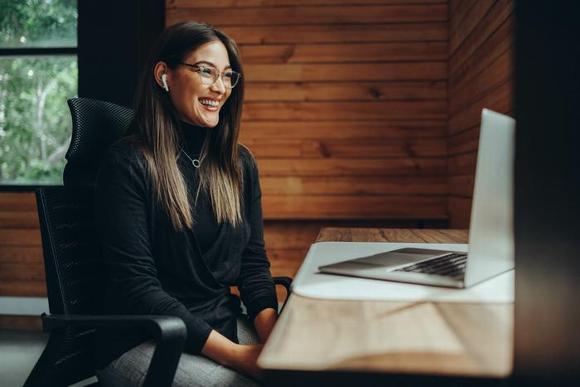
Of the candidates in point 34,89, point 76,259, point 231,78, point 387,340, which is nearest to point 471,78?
point 231,78

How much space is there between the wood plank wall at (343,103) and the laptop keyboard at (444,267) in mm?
2010

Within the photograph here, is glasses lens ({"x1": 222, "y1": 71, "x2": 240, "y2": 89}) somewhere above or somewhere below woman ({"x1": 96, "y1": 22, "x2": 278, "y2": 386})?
above

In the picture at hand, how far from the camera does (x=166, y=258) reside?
141cm

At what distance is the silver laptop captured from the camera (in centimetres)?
85

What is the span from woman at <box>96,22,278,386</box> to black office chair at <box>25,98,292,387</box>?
6 centimetres

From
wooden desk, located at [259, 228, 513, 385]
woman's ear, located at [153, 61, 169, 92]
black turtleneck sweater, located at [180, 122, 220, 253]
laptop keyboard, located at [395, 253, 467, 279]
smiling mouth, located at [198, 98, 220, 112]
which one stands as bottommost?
wooden desk, located at [259, 228, 513, 385]

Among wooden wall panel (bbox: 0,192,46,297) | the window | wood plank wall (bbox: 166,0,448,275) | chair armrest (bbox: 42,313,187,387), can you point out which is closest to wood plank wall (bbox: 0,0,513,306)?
wood plank wall (bbox: 166,0,448,275)

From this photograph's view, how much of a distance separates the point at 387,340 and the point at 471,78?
223cm

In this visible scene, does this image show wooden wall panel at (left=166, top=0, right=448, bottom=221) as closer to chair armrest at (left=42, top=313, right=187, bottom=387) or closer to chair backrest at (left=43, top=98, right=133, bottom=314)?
chair backrest at (left=43, top=98, right=133, bottom=314)

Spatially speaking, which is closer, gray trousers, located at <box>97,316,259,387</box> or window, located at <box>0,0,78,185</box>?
gray trousers, located at <box>97,316,259,387</box>

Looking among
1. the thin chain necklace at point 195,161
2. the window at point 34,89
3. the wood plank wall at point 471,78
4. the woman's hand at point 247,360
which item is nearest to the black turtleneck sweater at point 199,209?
the thin chain necklace at point 195,161

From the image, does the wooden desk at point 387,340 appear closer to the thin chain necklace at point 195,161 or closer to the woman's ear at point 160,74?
the thin chain necklace at point 195,161

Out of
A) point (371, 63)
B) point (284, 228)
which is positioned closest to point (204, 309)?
point (284, 228)

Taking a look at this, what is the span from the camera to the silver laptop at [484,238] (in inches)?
33.4
